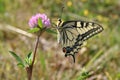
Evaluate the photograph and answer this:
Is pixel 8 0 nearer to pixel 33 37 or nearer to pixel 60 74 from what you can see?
pixel 33 37

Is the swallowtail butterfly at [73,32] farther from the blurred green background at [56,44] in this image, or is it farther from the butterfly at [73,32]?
the blurred green background at [56,44]

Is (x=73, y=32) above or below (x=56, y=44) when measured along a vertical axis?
below

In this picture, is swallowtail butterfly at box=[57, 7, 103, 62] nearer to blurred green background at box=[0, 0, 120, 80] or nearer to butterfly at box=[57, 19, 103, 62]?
butterfly at box=[57, 19, 103, 62]

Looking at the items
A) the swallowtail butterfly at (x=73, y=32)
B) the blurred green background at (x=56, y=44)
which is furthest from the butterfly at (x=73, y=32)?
the blurred green background at (x=56, y=44)

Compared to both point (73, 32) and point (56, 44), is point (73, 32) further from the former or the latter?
point (56, 44)

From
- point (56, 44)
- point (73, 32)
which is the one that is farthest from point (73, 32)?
point (56, 44)

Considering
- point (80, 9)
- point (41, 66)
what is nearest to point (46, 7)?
point (80, 9)
